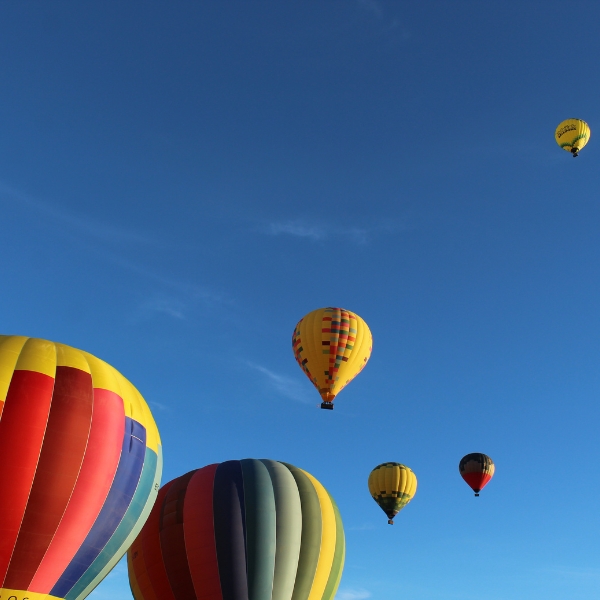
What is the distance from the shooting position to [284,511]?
75.3 feet

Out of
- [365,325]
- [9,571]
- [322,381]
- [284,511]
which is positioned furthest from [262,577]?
[365,325]

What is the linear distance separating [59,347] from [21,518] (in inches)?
179

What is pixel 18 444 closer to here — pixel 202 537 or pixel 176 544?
pixel 202 537

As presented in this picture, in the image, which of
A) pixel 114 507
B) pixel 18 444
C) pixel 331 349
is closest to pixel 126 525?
pixel 114 507

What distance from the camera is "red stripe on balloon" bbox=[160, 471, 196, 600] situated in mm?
21844

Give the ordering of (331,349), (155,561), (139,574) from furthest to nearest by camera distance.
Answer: (331,349)
(139,574)
(155,561)

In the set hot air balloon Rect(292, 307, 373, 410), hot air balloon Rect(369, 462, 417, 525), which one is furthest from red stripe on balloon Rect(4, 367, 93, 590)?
hot air balloon Rect(369, 462, 417, 525)

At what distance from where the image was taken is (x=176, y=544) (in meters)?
22.5

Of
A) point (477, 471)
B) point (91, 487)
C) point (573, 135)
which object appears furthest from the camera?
point (477, 471)

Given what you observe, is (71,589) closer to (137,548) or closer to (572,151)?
(137,548)

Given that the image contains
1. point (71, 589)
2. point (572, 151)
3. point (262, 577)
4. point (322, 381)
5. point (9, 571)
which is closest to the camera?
point (9, 571)

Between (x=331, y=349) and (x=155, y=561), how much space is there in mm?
13722

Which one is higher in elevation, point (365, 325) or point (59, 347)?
point (365, 325)

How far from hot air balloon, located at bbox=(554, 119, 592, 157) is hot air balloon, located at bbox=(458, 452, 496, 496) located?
18.4m
